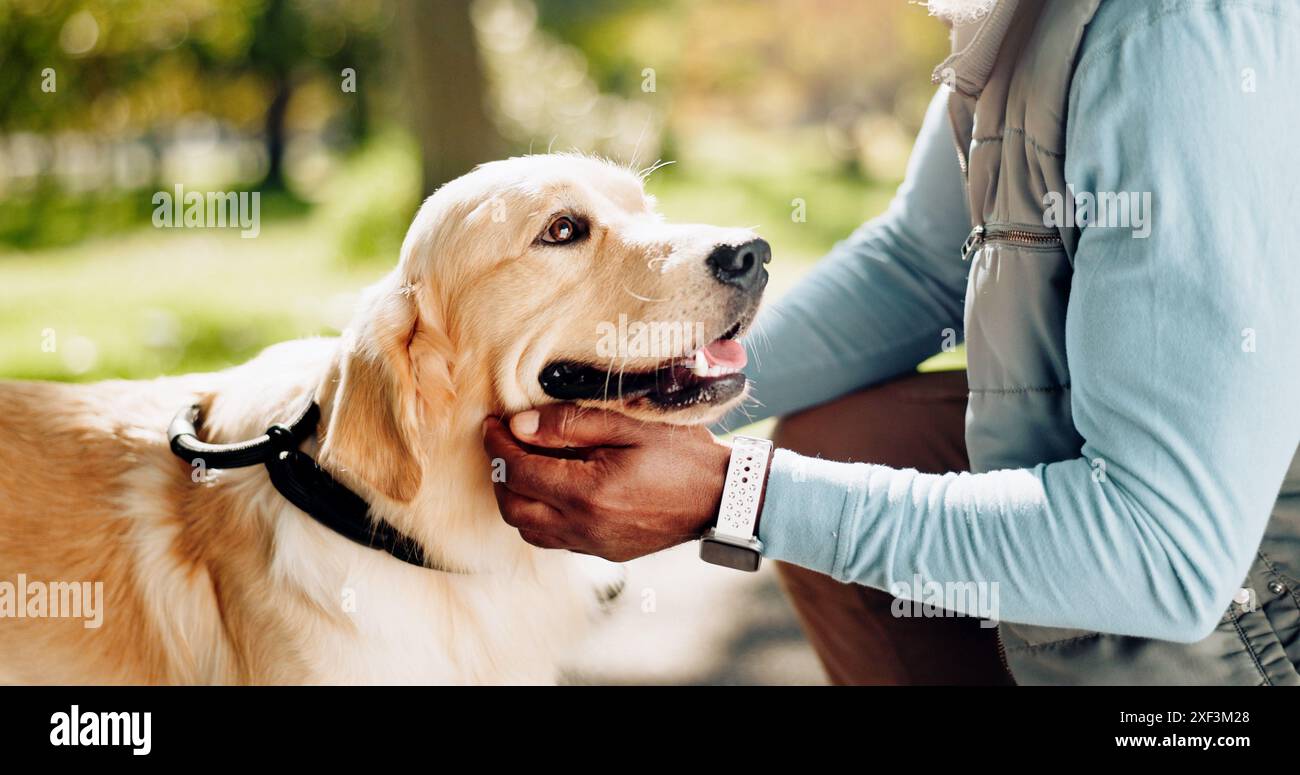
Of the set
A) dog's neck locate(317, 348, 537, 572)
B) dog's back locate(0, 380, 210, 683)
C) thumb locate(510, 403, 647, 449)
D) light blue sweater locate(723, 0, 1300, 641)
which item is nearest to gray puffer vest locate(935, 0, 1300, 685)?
light blue sweater locate(723, 0, 1300, 641)

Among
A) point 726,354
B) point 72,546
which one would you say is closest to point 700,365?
point 726,354

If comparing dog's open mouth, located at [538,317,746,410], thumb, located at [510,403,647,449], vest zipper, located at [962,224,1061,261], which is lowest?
thumb, located at [510,403,647,449]

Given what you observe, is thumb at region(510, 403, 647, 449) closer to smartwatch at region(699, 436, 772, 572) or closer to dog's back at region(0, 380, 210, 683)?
smartwatch at region(699, 436, 772, 572)

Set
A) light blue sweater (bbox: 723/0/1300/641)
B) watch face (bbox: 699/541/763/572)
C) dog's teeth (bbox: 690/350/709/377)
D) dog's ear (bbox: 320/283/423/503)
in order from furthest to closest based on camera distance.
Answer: dog's teeth (bbox: 690/350/709/377), dog's ear (bbox: 320/283/423/503), watch face (bbox: 699/541/763/572), light blue sweater (bbox: 723/0/1300/641)

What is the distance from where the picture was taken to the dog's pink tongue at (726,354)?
6.36 feet

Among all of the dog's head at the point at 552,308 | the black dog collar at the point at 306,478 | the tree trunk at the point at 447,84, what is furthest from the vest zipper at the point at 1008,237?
the tree trunk at the point at 447,84

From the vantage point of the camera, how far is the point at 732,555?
1668 millimetres

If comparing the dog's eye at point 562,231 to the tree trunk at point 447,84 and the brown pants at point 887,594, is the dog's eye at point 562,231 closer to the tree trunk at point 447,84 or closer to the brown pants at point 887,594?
the brown pants at point 887,594

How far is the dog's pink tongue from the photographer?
194 cm

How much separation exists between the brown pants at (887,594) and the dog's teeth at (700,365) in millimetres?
567

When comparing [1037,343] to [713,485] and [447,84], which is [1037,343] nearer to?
[713,485]
